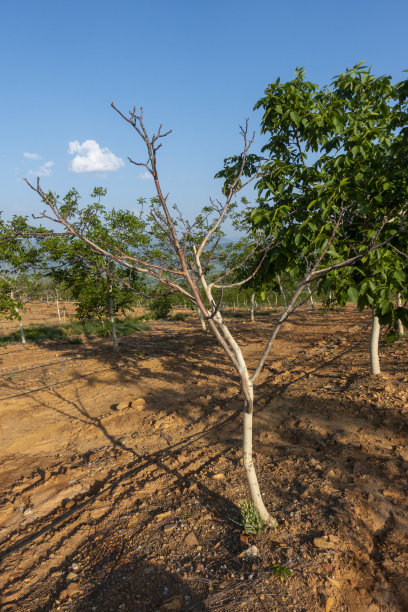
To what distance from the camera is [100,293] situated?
1209 centimetres

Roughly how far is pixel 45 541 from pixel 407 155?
21.9 ft

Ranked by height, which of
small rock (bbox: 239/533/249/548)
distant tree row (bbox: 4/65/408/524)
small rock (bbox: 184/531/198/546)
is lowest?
small rock (bbox: 184/531/198/546)

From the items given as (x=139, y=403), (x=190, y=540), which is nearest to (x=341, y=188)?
(x=190, y=540)

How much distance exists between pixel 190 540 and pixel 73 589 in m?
1.17

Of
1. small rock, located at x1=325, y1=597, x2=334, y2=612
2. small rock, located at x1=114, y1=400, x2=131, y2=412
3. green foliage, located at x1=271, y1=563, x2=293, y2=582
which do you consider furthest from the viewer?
small rock, located at x1=114, y1=400, x2=131, y2=412

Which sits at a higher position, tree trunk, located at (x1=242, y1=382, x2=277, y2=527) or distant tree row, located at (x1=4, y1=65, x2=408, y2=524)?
distant tree row, located at (x1=4, y1=65, x2=408, y2=524)

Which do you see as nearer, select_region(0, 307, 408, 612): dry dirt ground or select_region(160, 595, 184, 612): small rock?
select_region(160, 595, 184, 612): small rock

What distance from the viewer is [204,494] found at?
14.1ft

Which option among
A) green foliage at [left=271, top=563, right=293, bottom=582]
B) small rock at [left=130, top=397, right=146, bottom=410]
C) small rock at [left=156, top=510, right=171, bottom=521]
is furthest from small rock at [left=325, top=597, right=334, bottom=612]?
small rock at [left=130, top=397, right=146, bottom=410]

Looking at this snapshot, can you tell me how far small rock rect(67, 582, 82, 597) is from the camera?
3090 millimetres

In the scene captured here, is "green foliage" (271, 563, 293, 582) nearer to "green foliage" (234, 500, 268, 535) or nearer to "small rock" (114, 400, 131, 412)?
"green foliage" (234, 500, 268, 535)

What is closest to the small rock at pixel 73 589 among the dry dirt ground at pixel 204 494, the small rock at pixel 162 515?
the dry dirt ground at pixel 204 494

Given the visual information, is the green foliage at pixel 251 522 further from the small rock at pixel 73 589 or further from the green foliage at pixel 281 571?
the small rock at pixel 73 589

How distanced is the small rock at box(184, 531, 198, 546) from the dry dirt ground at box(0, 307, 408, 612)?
12mm
